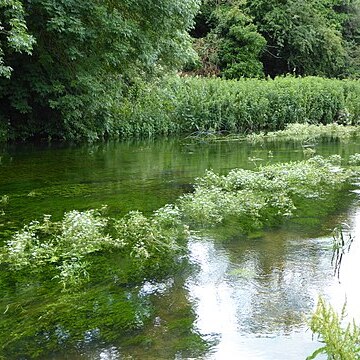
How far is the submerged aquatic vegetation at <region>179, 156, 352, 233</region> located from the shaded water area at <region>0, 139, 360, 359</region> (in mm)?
408

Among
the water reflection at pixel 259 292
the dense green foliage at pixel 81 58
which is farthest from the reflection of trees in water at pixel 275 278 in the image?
the dense green foliage at pixel 81 58

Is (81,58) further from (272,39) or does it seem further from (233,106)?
(272,39)

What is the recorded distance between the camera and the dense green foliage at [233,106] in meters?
20.5

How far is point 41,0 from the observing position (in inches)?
539

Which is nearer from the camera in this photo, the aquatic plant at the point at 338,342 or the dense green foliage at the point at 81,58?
the aquatic plant at the point at 338,342

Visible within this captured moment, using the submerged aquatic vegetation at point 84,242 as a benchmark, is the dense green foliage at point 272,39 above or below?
above

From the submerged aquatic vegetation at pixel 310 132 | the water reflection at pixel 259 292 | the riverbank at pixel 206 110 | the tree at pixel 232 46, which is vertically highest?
the tree at pixel 232 46

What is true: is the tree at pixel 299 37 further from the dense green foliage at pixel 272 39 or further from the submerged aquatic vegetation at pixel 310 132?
the submerged aquatic vegetation at pixel 310 132

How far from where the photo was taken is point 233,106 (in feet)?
74.9

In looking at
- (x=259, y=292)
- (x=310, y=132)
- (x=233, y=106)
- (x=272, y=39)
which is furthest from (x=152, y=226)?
(x=272, y=39)

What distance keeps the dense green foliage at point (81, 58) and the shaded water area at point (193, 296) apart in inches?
247

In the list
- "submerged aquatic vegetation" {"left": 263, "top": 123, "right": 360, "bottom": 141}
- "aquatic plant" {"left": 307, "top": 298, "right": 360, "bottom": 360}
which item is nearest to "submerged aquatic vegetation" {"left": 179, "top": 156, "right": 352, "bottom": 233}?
"aquatic plant" {"left": 307, "top": 298, "right": 360, "bottom": 360}

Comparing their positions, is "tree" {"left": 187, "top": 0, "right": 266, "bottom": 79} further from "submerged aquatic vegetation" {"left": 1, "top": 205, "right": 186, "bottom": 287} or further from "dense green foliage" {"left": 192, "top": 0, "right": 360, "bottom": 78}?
"submerged aquatic vegetation" {"left": 1, "top": 205, "right": 186, "bottom": 287}

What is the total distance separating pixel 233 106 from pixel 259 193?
13.6 m
